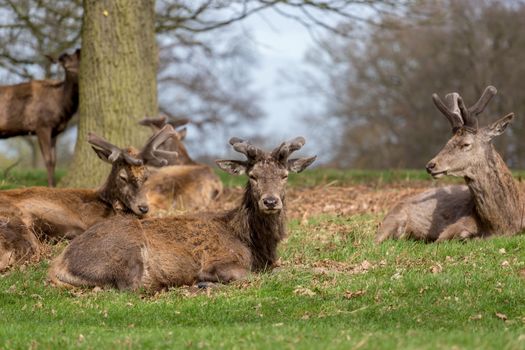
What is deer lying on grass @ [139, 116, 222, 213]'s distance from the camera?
17.0 m

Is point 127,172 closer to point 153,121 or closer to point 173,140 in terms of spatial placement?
point 153,121

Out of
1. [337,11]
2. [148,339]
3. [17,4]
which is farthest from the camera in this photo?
[17,4]

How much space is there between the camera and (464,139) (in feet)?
43.0

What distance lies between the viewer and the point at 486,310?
8.84 meters

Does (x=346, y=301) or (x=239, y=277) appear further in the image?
(x=239, y=277)

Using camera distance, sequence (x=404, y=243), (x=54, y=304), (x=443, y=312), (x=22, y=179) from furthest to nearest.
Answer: (x=22, y=179), (x=404, y=243), (x=54, y=304), (x=443, y=312)

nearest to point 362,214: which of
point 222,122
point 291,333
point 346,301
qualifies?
point 346,301

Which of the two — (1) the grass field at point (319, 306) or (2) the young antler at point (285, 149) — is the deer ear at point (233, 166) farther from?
(1) the grass field at point (319, 306)

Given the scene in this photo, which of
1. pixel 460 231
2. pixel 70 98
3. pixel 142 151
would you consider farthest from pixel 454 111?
pixel 70 98

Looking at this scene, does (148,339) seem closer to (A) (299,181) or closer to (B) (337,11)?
(A) (299,181)

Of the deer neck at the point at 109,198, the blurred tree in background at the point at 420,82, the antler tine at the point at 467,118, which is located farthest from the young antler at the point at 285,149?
the blurred tree in background at the point at 420,82

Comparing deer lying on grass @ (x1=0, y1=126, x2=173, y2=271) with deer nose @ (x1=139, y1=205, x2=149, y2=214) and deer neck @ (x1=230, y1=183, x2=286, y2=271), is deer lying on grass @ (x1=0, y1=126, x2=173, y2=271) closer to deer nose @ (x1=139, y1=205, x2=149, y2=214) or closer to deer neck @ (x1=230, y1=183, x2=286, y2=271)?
deer nose @ (x1=139, y1=205, x2=149, y2=214)

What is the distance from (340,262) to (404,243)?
1.51 m

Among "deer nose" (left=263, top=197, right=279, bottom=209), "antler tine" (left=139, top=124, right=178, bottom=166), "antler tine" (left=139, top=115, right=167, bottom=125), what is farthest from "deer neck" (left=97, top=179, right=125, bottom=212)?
"antler tine" (left=139, top=115, right=167, bottom=125)
